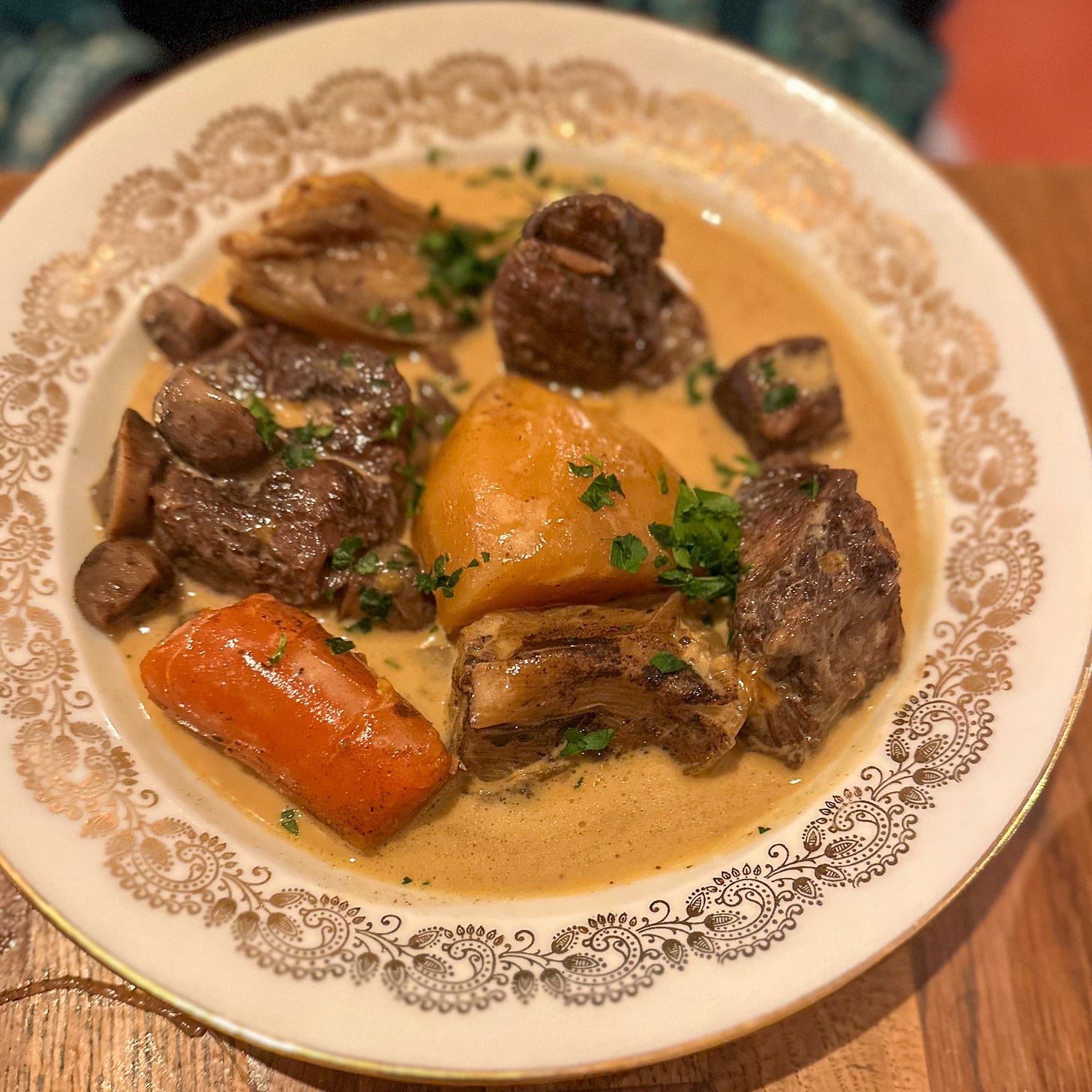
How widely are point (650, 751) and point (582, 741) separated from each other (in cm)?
30

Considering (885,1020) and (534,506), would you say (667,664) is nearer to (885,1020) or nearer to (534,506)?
(534,506)

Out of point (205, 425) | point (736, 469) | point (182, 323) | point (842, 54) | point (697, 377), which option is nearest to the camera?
point (205, 425)

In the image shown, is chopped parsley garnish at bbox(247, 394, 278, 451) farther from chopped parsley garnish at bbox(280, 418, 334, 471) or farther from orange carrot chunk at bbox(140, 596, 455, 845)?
orange carrot chunk at bbox(140, 596, 455, 845)

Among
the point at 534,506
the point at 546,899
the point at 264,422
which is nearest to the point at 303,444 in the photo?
the point at 264,422

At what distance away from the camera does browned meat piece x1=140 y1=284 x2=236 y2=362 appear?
11.9 ft

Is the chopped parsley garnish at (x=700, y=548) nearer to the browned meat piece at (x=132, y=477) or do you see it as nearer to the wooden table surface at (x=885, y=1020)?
the wooden table surface at (x=885, y=1020)

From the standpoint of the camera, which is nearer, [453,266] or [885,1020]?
[885,1020]

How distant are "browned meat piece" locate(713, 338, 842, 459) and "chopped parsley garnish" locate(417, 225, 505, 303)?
115 centimetres

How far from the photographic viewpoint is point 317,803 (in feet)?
9.52

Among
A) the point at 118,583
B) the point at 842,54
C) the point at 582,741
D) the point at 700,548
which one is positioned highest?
the point at 842,54

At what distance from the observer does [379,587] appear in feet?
10.5

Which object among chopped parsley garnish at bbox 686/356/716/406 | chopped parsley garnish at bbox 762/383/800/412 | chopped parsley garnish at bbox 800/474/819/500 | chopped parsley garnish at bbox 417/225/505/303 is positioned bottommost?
chopped parsley garnish at bbox 686/356/716/406

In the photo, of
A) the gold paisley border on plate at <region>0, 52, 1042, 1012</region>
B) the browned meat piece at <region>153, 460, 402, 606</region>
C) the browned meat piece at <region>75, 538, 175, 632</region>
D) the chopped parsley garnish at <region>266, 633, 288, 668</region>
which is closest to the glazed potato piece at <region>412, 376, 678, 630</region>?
the browned meat piece at <region>153, 460, 402, 606</region>

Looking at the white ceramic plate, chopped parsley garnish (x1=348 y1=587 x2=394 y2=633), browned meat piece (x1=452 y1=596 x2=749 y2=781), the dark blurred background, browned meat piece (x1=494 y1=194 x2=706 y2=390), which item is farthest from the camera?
the dark blurred background
